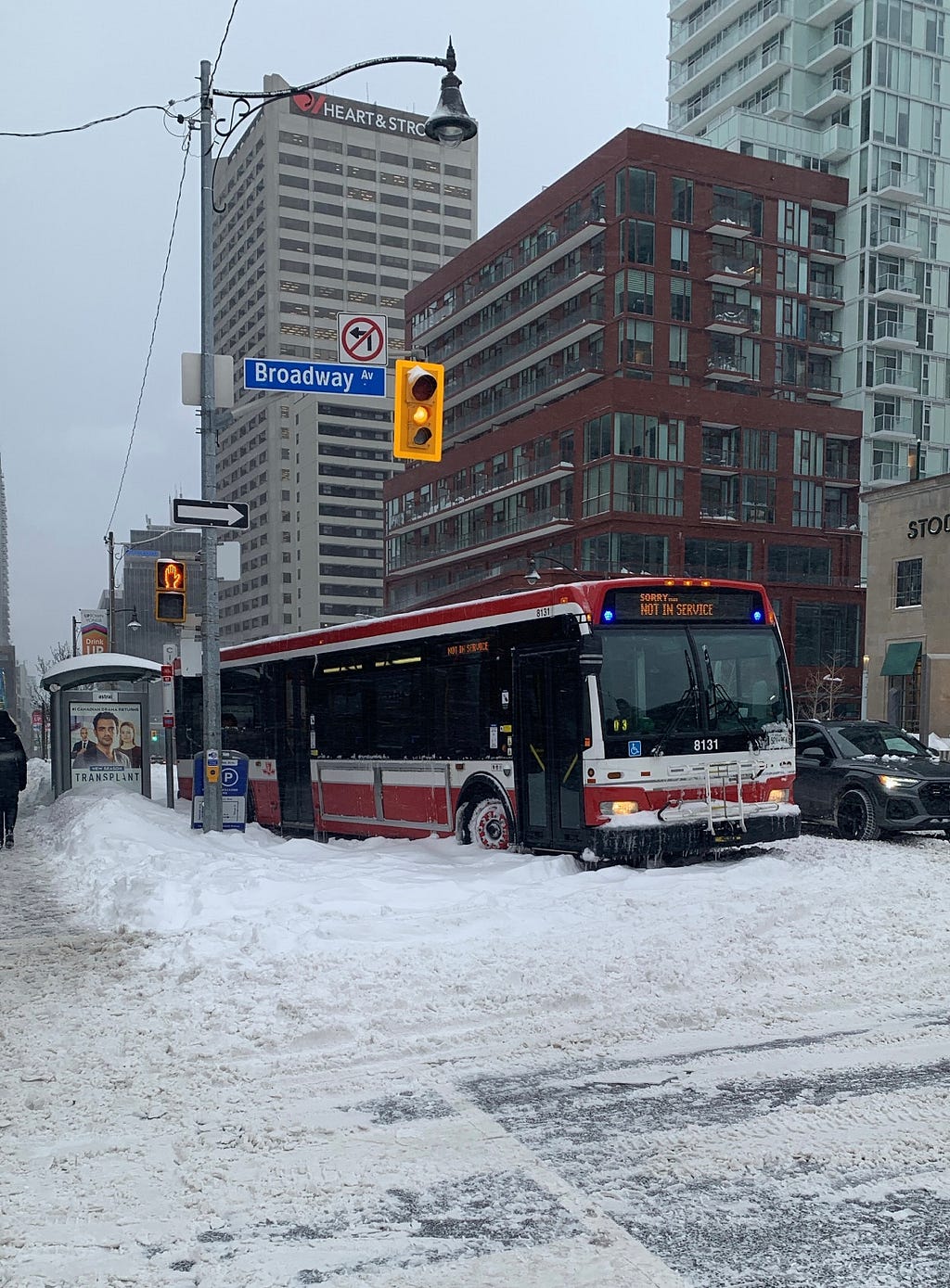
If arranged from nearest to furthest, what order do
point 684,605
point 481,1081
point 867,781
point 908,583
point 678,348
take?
point 481,1081
point 684,605
point 867,781
point 908,583
point 678,348

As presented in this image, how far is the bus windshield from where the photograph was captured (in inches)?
446

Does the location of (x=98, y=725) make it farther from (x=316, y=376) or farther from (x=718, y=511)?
(x=718, y=511)

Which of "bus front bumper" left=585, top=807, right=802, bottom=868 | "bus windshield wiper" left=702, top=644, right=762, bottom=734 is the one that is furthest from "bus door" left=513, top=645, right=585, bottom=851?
"bus windshield wiper" left=702, top=644, right=762, bottom=734

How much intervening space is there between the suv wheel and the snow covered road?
183 inches

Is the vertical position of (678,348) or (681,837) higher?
(678,348)

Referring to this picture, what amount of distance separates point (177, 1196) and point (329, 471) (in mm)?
135744

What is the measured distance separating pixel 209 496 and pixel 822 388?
6251 cm

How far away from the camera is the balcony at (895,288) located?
235 ft

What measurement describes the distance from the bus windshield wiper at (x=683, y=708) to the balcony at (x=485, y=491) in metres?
50.4

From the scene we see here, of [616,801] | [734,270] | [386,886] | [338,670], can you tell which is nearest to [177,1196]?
[386,886]

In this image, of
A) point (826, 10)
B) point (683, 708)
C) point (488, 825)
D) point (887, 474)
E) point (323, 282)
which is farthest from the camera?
point (323, 282)

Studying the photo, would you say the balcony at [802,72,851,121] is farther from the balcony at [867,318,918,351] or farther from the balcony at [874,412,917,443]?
the balcony at [874,412,917,443]

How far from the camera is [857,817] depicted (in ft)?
49.3

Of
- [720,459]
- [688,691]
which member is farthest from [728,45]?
[688,691]
